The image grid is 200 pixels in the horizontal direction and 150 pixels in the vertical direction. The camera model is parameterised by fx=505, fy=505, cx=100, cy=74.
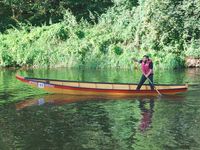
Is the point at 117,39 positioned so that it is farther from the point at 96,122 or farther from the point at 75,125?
the point at 75,125

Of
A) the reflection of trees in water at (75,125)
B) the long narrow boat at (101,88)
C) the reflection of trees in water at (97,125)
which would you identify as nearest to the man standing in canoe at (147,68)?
the long narrow boat at (101,88)

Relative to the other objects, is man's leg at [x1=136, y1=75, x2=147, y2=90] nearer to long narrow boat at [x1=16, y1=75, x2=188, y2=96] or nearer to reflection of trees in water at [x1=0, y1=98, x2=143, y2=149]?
long narrow boat at [x1=16, y1=75, x2=188, y2=96]

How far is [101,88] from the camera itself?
26344 millimetres

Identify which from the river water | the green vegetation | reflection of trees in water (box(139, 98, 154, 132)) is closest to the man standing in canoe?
the river water

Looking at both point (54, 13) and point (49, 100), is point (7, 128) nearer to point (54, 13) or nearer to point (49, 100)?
point (49, 100)

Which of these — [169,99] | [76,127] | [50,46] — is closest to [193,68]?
[50,46]

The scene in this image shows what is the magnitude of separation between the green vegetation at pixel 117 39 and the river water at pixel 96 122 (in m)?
12.6

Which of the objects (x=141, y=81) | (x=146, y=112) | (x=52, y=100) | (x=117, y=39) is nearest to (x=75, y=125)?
(x=146, y=112)

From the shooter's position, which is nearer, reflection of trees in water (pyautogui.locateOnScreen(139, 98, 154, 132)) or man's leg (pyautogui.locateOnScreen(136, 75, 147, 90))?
reflection of trees in water (pyautogui.locateOnScreen(139, 98, 154, 132))

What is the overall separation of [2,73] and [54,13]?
14112mm

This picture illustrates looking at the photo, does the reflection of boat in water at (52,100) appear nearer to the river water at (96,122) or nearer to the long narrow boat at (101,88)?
the river water at (96,122)

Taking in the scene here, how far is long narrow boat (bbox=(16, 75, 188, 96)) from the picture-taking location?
25922mm

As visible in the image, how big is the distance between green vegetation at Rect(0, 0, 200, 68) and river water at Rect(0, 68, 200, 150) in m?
12.6

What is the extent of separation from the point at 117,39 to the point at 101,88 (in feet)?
60.1
